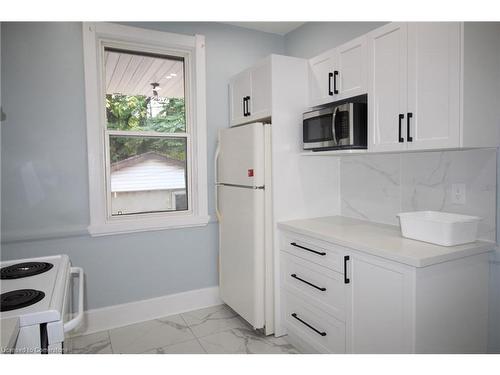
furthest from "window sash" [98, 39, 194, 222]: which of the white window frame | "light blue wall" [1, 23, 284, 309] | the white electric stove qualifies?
the white electric stove

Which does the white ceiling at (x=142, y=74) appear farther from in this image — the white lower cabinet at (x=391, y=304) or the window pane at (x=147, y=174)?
the white lower cabinet at (x=391, y=304)

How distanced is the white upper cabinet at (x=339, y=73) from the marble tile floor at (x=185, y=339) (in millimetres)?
1836

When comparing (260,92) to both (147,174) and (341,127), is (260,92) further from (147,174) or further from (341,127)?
(147,174)

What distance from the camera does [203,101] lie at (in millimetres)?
3129

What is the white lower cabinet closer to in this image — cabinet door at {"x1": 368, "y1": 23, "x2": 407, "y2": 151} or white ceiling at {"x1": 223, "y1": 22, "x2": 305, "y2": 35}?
cabinet door at {"x1": 368, "y1": 23, "x2": 407, "y2": 151}

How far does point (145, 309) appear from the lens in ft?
9.86

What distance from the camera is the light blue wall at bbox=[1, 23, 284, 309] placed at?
2.49 m

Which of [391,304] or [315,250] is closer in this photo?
[391,304]

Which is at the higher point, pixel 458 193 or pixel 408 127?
pixel 408 127

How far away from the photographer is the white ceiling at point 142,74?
2908mm

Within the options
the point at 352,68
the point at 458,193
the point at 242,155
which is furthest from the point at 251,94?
the point at 458,193

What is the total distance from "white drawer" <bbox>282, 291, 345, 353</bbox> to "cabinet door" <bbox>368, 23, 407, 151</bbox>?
3.68 ft

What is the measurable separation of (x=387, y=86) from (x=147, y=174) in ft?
6.76

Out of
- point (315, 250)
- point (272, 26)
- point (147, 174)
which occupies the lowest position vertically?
point (315, 250)
